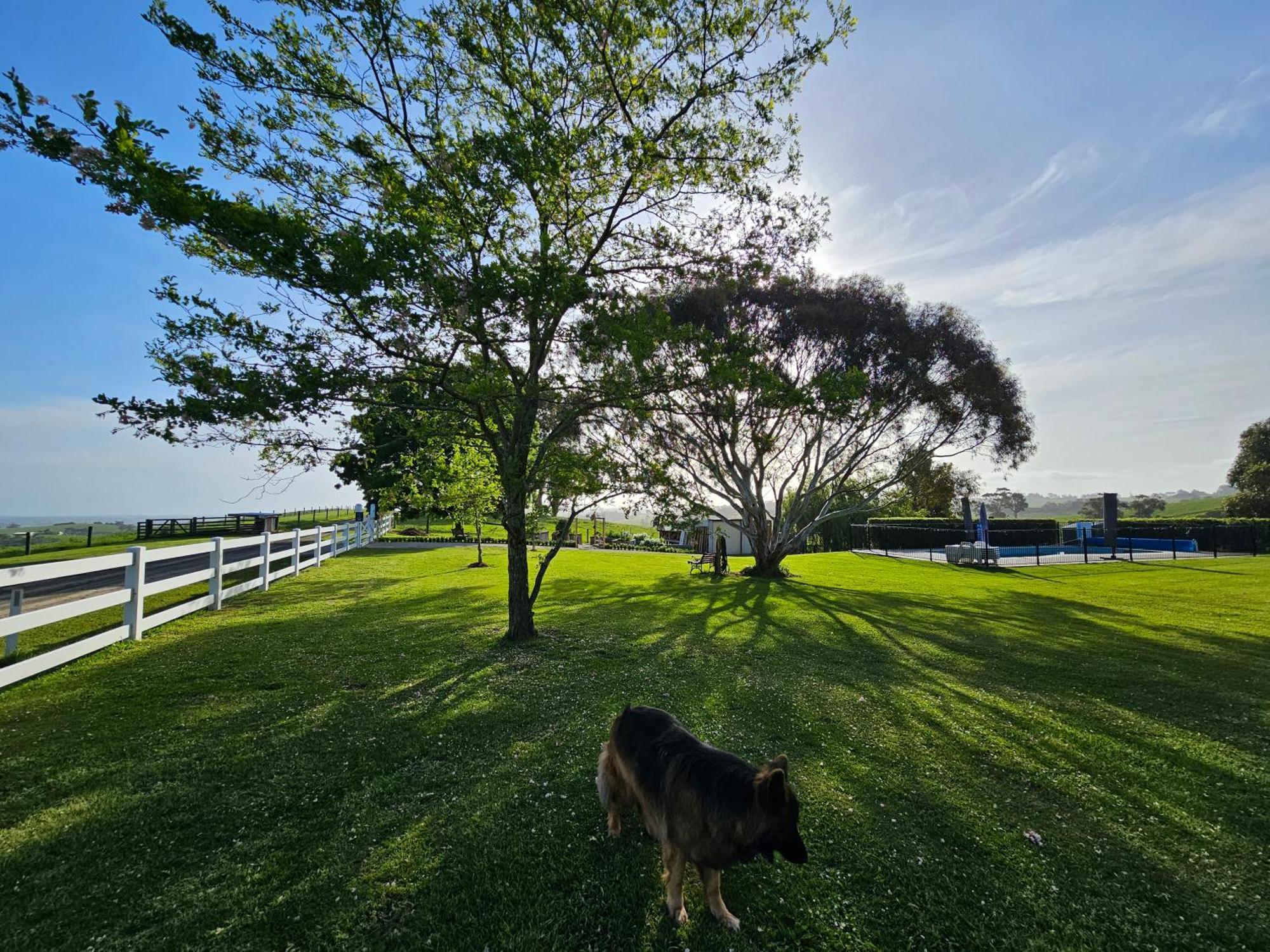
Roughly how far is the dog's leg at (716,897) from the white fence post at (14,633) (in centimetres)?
790

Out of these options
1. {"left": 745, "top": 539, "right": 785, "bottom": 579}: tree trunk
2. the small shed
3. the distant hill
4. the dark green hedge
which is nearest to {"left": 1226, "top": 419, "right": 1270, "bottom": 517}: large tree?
the dark green hedge

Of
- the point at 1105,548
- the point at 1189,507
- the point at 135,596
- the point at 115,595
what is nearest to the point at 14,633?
the point at 115,595

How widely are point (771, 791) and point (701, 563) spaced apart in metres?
20.9

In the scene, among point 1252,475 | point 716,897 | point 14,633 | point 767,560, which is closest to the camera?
point 716,897

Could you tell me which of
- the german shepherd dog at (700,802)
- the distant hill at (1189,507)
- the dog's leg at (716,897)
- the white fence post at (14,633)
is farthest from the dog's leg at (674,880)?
the distant hill at (1189,507)

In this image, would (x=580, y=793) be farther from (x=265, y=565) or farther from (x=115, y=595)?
(x=265, y=565)

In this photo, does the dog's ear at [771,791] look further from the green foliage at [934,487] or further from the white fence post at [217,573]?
the green foliage at [934,487]

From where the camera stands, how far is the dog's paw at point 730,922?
2781mm

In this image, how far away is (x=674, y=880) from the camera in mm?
2877

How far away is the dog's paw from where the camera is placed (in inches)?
109

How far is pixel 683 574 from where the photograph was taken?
854 inches

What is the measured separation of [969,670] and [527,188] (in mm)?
9520

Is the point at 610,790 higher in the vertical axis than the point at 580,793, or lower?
higher

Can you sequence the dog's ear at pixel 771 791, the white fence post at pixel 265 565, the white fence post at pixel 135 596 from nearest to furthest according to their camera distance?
the dog's ear at pixel 771 791
the white fence post at pixel 135 596
the white fence post at pixel 265 565
